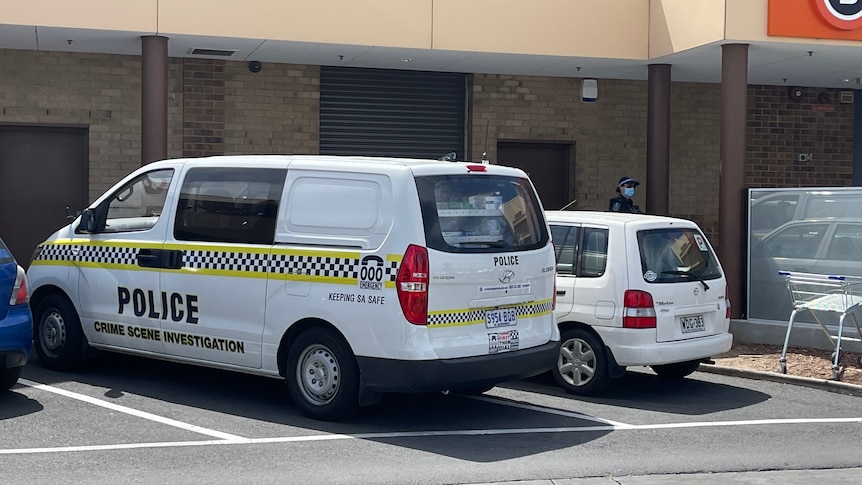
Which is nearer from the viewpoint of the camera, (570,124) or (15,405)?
(15,405)

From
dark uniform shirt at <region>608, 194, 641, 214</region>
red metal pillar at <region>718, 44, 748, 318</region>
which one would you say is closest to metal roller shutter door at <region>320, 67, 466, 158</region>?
dark uniform shirt at <region>608, 194, 641, 214</region>

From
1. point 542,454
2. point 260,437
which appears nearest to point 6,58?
point 260,437

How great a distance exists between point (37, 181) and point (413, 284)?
9176 millimetres

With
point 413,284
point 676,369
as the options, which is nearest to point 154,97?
point 413,284

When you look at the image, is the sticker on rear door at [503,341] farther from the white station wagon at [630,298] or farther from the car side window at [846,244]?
the car side window at [846,244]

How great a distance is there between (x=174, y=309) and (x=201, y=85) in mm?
7273

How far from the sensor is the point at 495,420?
8445 millimetres

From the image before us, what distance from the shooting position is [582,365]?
373 inches

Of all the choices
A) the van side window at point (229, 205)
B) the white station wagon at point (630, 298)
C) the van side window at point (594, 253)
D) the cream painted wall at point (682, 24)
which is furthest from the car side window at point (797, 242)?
the van side window at point (229, 205)

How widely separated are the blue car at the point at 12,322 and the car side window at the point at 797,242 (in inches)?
330

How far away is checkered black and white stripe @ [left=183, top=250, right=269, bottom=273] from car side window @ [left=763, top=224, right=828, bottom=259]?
22.8 feet

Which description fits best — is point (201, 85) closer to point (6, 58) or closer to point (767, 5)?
point (6, 58)

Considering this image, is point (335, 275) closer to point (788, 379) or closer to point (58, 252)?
point (58, 252)

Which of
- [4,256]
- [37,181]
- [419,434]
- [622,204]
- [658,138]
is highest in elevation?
[658,138]
